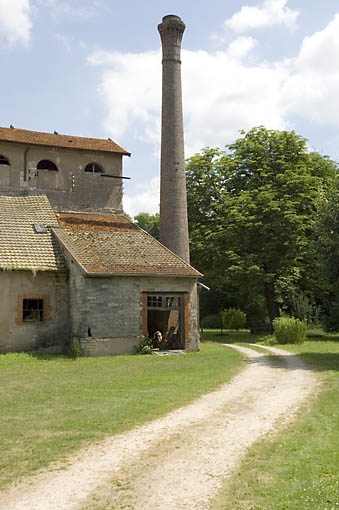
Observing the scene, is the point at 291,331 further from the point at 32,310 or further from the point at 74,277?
the point at 32,310

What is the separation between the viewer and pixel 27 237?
78.5 feet

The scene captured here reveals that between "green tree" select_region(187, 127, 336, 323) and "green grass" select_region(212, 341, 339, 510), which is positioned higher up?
"green tree" select_region(187, 127, 336, 323)

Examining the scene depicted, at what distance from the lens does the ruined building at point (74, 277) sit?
21375 millimetres

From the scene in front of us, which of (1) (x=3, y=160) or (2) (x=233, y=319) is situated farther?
(2) (x=233, y=319)

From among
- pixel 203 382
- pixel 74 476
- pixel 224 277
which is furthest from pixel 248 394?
pixel 224 277

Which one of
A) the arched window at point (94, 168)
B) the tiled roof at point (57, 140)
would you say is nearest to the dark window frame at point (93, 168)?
the arched window at point (94, 168)

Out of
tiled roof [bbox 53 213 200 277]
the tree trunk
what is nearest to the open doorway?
tiled roof [bbox 53 213 200 277]

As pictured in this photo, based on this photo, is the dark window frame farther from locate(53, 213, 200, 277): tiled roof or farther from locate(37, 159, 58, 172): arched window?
locate(53, 213, 200, 277): tiled roof

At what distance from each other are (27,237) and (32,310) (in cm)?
375

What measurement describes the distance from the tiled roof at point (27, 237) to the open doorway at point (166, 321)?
5.01 m

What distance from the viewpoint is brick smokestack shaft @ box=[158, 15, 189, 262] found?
29.2 meters

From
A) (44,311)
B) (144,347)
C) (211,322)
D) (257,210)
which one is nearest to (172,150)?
(257,210)

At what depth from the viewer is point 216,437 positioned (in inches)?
347

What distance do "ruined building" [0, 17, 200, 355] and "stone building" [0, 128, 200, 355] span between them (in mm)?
43
